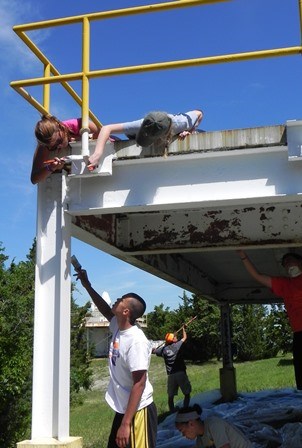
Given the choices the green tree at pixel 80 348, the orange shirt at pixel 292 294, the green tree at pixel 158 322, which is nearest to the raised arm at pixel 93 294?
the orange shirt at pixel 292 294

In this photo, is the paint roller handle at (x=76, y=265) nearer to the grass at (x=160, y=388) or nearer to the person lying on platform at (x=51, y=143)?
the person lying on platform at (x=51, y=143)

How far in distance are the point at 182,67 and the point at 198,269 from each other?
612 cm

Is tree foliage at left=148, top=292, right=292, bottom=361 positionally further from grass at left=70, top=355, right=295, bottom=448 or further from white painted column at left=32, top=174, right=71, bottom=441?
white painted column at left=32, top=174, right=71, bottom=441

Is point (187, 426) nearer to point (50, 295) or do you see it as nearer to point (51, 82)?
point (50, 295)

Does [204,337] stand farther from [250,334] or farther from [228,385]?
[228,385]

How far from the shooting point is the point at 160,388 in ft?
65.9

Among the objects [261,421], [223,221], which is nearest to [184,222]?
[223,221]

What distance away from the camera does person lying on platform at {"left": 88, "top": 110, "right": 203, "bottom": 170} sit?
4.35m

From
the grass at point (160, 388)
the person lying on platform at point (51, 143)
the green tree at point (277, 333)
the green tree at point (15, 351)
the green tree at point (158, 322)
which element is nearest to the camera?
the person lying on platform at point (51, 143)

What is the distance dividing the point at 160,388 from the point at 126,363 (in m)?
16.6

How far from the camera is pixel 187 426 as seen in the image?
4.88 meters

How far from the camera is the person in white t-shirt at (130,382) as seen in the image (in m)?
4.05

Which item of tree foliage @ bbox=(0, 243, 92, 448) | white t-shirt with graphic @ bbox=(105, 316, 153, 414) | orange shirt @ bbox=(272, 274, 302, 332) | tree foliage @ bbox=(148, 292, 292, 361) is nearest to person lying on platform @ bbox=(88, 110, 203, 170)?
white t-shirt with graphic @ bbox=(105, 316, 153, 414)

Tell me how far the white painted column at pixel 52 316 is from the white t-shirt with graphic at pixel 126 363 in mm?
357
